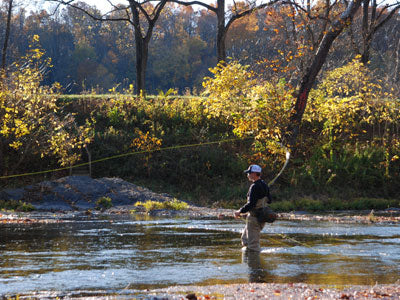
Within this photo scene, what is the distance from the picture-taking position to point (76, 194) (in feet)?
72.1

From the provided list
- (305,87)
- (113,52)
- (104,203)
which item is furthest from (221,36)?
(113,52)

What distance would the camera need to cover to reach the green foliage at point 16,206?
2031 centimetres

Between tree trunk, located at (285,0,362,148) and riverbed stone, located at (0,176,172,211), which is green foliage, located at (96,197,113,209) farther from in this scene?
tree trunk, located at (285,0,362,148)

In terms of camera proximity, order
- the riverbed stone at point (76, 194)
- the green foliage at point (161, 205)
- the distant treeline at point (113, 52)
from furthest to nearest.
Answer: the distant treeline at point (113, 52) < the riverbed stone at point (76, 194) < the green foliage at point (161, 205)

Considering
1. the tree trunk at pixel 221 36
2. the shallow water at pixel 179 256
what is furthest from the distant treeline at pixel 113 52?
the shallow water at pixel 179 256

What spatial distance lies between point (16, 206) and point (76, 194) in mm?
2044

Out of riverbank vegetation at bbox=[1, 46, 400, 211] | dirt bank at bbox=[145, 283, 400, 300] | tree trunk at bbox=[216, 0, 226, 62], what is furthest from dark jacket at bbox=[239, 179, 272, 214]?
tree trunk at bbox=[216, 0, 226, 62]

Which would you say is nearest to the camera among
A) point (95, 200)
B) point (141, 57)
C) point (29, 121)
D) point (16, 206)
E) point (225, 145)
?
point (16, 206)

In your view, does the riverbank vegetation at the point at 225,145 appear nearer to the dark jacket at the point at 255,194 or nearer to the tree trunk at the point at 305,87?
the tree trunk at the point at 305,87

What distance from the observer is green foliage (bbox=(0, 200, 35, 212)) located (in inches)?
800

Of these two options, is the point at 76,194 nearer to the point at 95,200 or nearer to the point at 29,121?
the point at 95,200

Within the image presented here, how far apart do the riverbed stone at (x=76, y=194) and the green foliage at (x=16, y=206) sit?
50cm

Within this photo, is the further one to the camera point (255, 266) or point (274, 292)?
point (255, 266)

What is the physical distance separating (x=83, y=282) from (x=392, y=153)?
2105 cm
